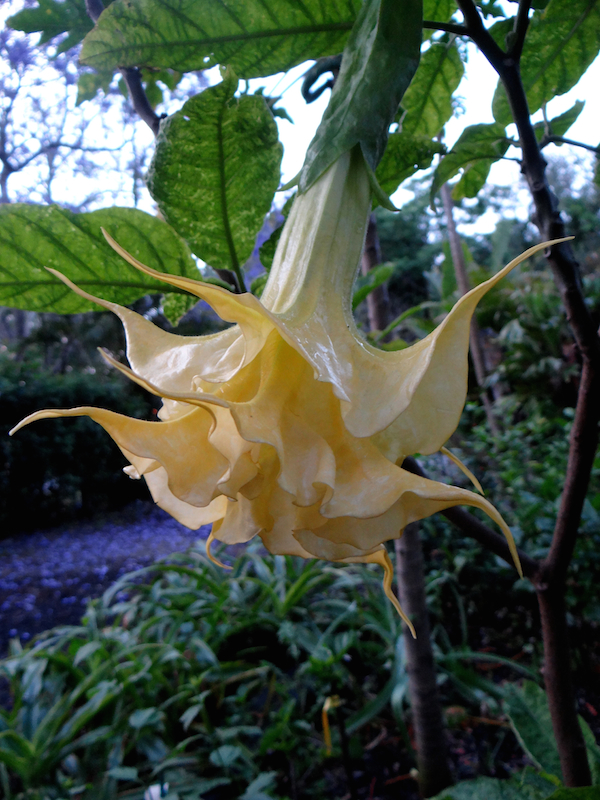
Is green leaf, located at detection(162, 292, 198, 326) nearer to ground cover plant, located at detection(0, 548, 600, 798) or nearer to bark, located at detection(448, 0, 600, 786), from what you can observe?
bark, located at detection(448, 0, 600, 786)

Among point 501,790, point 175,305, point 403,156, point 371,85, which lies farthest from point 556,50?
point 501,790

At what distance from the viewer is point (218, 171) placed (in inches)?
13.2

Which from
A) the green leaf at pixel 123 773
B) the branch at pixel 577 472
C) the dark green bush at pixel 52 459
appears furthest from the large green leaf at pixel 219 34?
the dark green bush at pixel 52 459

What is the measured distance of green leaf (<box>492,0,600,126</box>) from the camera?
442mm

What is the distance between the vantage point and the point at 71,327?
4.89 meters

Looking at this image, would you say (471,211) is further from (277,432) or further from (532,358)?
(277,432)

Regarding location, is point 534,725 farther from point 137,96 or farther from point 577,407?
point 137,96

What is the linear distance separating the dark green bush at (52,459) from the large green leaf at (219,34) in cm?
345

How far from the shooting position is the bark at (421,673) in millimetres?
787

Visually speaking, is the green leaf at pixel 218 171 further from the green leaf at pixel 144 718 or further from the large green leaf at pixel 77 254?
the green leaf at pixel 144 718

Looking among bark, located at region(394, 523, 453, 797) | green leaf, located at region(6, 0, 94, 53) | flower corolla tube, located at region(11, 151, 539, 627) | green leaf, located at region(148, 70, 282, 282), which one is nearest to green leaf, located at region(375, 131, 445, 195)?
Result: green leaf, located at region(148, 70, 282, 282)

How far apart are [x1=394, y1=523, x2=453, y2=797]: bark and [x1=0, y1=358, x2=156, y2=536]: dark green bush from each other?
3.18m

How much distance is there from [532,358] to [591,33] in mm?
3856

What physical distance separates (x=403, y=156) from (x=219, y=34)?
0.52 ft
